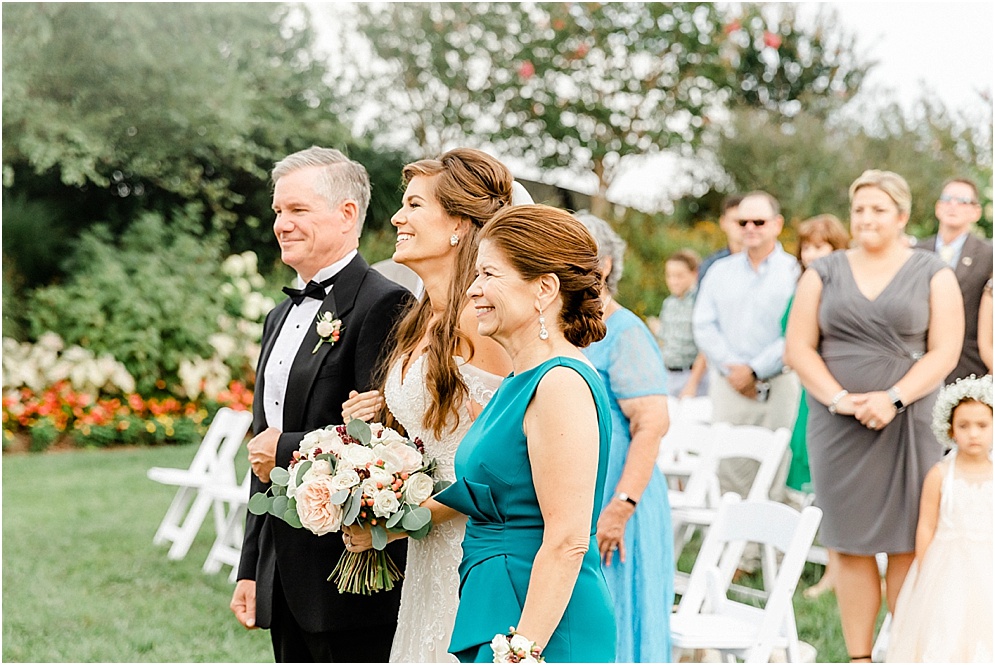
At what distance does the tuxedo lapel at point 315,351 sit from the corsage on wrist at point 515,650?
1195mm

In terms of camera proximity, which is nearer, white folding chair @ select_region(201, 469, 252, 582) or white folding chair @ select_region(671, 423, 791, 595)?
white folding chair @ select_region(671, 423, 791, 595)

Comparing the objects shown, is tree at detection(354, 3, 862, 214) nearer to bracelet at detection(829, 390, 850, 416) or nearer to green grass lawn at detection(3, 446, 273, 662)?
green grass lawn at detection(3, 446, 273, 662)

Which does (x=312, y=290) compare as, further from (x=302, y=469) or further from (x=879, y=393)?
(x=879, y=393)

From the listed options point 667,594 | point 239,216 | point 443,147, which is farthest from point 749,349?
point 443,147

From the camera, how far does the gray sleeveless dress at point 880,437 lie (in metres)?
4.87

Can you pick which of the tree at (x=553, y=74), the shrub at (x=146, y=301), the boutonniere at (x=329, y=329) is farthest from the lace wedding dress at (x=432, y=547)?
the tree at (x=553, y=74)

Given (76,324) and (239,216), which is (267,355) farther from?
(239,216)

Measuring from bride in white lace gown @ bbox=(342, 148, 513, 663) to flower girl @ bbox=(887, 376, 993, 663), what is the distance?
2432mm

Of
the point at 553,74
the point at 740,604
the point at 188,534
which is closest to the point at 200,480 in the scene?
the point at 188,534

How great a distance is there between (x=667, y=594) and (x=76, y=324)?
1051cm

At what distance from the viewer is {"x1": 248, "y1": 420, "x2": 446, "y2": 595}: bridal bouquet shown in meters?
2.74

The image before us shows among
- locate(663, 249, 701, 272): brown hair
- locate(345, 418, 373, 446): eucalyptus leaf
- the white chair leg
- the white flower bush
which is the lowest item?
the white chair leg

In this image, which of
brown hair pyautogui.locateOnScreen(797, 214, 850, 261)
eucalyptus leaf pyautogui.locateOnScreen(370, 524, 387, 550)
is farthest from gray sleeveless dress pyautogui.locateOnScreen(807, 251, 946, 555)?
eucalyptus leaf pyautogui.locateOnScreen(370, 524, 387, 550)

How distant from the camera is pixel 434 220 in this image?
117 inches
